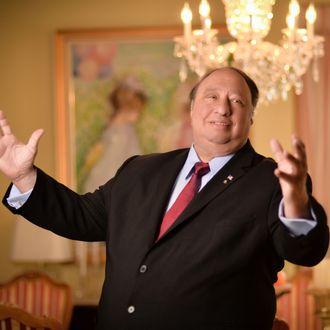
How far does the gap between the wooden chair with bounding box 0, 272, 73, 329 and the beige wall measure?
0.74 metres

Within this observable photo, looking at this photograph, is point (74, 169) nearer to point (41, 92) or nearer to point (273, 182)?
point (41, 92)

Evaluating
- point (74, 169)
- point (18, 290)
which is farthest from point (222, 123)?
point (74, 169)

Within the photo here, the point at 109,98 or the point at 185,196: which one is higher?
the point at 109,98

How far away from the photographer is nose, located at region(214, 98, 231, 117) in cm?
219

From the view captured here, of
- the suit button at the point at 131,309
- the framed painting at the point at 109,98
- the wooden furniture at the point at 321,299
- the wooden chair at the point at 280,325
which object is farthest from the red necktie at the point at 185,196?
the framed painting at the point at 109,98

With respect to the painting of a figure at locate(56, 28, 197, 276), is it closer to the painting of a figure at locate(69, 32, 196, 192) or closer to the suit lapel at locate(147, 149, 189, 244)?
the painting of a figure at locate(69, 32, 196, 192)

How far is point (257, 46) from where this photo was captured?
4109mm

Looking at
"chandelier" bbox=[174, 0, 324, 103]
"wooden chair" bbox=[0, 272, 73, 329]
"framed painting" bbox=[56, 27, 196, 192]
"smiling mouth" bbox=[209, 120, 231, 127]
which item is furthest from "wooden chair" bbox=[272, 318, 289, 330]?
"framed painting" bbox=[56, 27, 196, 192]

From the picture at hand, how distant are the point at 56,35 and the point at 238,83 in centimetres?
336

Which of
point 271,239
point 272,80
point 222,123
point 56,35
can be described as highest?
point 56,35

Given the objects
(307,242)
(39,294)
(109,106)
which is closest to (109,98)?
(109,106)

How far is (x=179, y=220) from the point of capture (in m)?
2.09

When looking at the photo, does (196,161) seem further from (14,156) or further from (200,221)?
(14,156)

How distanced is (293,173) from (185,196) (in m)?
0.49
